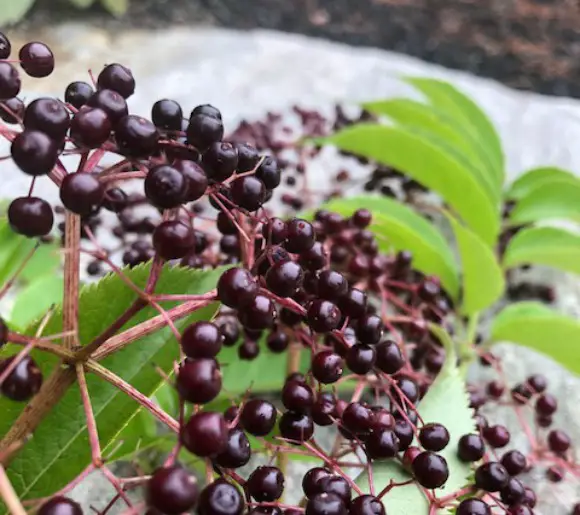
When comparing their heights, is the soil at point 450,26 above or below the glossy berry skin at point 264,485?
below

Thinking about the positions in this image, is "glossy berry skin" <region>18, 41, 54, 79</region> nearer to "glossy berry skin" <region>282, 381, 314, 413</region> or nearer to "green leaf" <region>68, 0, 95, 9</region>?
"glossy berry skin" <region>282, 381, 314, 413</region>

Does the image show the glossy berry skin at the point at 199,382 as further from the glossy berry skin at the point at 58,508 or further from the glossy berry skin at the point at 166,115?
the glossy berry skin at the point at 166,115

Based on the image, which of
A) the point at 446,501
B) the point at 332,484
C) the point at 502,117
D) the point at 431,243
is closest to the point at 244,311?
the point at 332,484

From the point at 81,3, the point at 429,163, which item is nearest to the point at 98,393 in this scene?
the point at 429,163

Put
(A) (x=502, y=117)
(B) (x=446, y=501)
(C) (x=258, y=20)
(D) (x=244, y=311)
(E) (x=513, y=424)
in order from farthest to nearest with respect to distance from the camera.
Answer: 1. (C) (x=258, y=20)
2. (A) (x=502, y=117)
3. (E) (x=513, y=424)
4. (B) (x=446, y=501)
5. (D) (x=244, y=311)

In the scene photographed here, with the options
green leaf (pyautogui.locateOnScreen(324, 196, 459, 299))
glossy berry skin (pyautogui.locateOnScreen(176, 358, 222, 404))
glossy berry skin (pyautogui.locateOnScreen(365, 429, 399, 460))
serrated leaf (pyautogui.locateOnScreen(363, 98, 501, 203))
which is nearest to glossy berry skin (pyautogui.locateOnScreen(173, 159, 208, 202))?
glossy berry skin (pyautogui.locateOnScreen(176, 358, 222, 404))

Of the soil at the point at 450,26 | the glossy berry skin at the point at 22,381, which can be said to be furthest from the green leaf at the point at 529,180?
the soil at the point at 450,26

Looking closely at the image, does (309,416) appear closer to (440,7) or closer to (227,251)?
(227,251)
